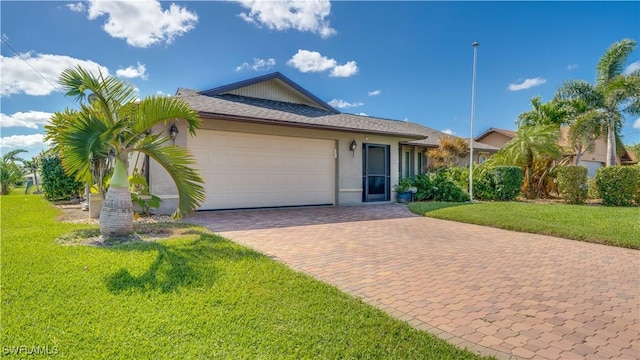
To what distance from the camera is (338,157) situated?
513 inches

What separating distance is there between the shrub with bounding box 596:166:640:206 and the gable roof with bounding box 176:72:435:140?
24.2ft

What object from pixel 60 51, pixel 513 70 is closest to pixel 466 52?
pixel 513 70

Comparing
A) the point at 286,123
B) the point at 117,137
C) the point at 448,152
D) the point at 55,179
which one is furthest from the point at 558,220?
the point at 55,179

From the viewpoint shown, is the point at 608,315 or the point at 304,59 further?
the point at 304,59

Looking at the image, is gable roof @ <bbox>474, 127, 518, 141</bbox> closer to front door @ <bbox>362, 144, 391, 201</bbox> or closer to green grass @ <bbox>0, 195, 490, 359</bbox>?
front door @ <bbox>362, 144, 391, 201</bbox>

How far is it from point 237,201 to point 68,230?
16.3 ft

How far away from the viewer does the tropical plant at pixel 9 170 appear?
18.6 meters

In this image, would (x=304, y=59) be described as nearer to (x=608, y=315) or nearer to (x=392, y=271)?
(x=392, y=271)

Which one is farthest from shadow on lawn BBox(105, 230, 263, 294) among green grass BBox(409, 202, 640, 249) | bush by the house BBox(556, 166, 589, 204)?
bush by the house BBox(556, 166, 589, 204)

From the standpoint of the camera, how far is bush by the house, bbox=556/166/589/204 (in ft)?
44.1

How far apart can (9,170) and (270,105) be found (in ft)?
57.2

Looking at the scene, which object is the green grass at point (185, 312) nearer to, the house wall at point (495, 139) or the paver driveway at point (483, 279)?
the paver driveway at point (483, 279)

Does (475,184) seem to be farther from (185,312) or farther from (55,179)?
(55,179)

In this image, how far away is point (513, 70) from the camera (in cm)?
1800
